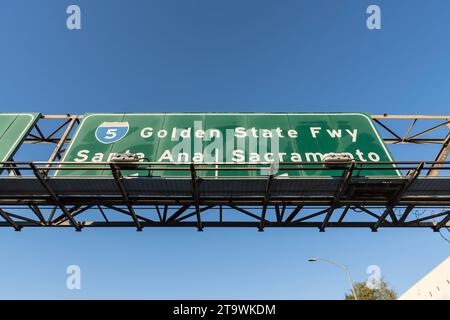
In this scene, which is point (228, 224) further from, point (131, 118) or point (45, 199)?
point (45, 199)

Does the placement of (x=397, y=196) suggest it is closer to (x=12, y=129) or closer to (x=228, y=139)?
(x=228, y=139)

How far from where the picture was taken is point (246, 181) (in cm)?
805

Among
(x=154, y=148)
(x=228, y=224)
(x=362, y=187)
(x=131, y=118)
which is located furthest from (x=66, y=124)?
(x=362, y=187)

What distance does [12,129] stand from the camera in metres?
9.41

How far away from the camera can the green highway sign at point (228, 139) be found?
27.9 feet

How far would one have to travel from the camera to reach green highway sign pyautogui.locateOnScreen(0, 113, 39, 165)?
8.81 meters

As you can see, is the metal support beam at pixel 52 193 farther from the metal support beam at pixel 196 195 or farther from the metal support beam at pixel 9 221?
the metal support beam at pixel 196 195

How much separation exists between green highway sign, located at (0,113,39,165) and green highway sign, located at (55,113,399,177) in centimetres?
164

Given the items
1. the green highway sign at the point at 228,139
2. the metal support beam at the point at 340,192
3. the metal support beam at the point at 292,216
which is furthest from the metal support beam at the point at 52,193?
the metal support beam at the point at 340,192

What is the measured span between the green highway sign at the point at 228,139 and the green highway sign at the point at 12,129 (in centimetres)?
164

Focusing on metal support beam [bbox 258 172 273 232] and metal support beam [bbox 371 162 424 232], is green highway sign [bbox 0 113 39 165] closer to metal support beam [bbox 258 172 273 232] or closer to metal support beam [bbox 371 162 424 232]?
metal support beam [bbox 258 172 273 232]

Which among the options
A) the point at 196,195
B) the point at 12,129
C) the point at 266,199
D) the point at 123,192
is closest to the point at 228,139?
the point at 196,195
